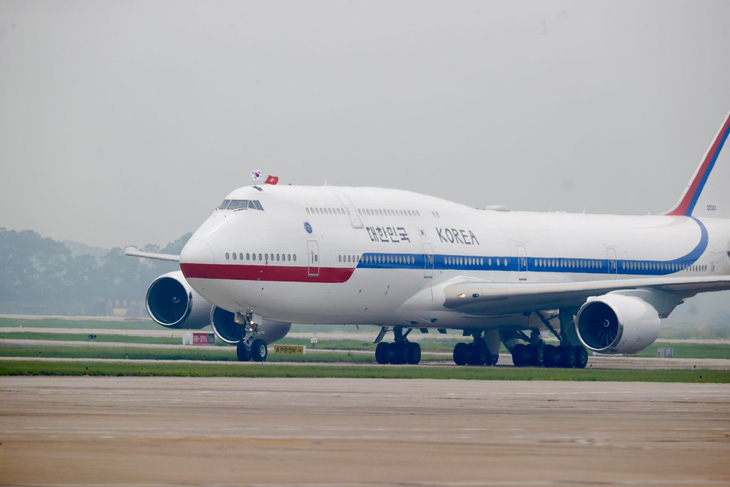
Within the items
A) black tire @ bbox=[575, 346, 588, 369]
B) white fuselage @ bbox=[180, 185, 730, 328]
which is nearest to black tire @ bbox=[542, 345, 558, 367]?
black tire @ bbox=[575, 346, 588, 369]

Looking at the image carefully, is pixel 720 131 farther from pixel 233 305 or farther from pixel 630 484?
pixel 630 484

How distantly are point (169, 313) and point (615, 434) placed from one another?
30062 mm

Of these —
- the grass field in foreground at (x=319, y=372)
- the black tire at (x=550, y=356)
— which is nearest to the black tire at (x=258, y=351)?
the grass field in foreground at (x=319, y=372)

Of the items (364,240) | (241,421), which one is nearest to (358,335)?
(364,240)

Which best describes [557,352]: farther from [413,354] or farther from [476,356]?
[413,354]

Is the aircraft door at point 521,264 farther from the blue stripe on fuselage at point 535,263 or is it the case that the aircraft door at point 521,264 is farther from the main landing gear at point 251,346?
the main landing gear at point 251,346

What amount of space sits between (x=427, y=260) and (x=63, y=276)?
371 ft

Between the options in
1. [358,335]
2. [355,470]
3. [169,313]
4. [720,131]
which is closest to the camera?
[355,470]

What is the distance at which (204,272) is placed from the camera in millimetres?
39125

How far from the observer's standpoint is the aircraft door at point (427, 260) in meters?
44.2

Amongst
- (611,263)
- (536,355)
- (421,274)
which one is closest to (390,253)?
(421,274)

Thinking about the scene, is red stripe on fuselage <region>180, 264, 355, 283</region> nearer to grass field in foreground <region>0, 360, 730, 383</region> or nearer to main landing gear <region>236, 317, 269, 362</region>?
main landing gear <region>236, 317, 269, 362</region>

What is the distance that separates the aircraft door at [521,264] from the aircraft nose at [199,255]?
505 inches

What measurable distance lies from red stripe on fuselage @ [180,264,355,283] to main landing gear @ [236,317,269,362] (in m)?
1.70
